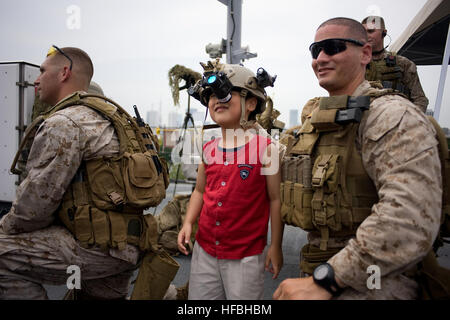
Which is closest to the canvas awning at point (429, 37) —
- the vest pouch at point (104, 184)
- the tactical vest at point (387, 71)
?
the tactical vest at point (387, 71)

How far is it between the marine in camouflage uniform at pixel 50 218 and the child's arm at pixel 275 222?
1.01 metres

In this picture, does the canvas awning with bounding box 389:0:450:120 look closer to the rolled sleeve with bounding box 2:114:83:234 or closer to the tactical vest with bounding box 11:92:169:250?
the tactical vest with bounding box 11:92:169:250

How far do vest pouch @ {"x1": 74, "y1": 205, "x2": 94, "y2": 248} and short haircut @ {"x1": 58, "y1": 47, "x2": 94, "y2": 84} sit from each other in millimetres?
1136

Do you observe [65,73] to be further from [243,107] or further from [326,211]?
[326,211]

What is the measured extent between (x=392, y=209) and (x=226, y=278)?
1078 mm

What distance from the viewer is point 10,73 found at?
15.1ft

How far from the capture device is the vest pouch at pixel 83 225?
2027mm

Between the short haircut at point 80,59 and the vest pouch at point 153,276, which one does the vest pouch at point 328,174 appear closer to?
the vest pouch at point 153,276

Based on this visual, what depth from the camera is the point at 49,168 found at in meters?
1.95

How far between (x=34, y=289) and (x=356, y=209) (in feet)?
6.59

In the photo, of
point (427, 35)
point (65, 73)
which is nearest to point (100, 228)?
point (65, 73)
